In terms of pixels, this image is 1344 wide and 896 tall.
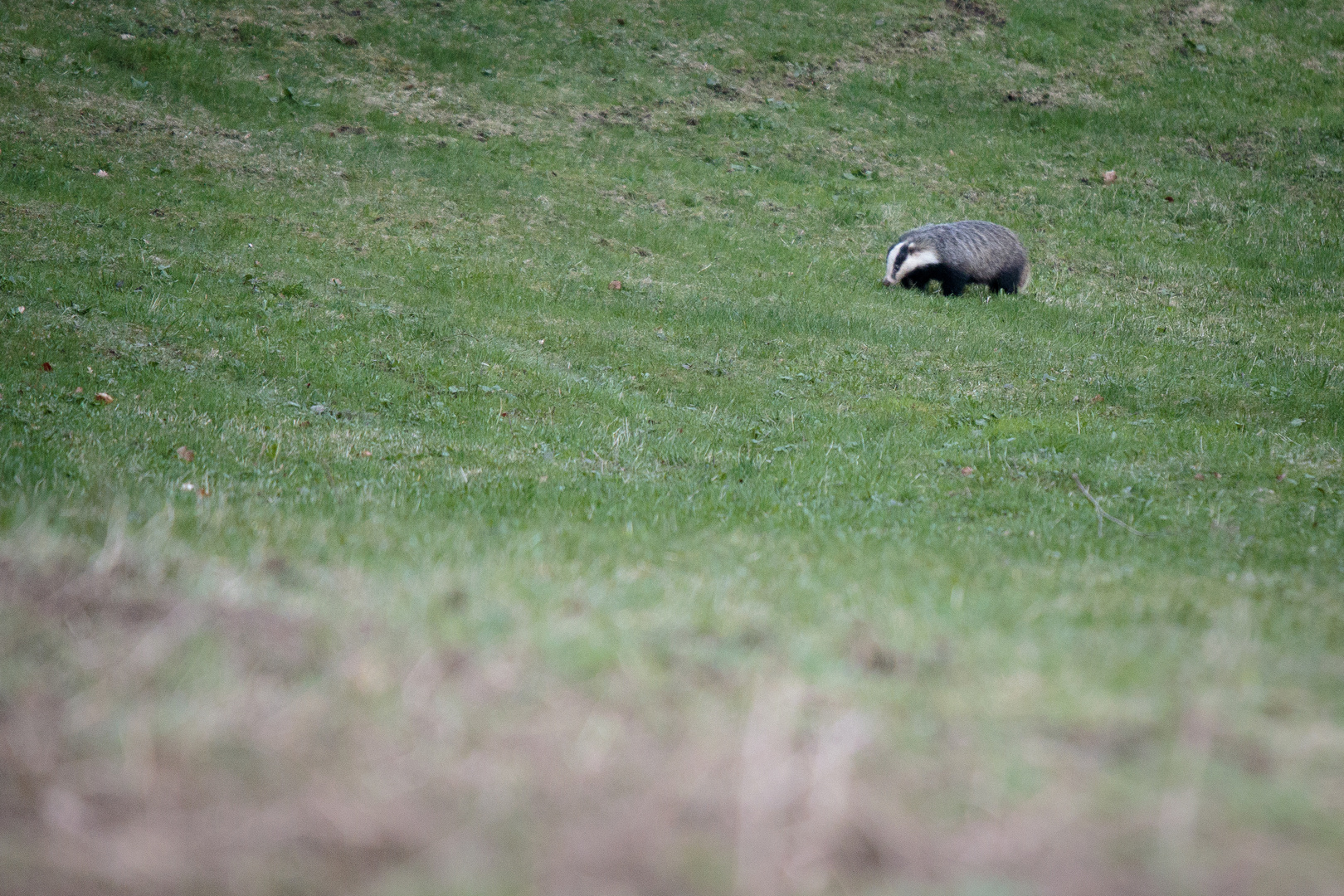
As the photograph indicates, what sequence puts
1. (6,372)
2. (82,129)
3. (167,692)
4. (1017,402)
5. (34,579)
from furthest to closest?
(82,129)
(1017,402)
(6,372)
(34,579)
(167,692)

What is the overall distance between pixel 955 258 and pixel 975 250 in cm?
44

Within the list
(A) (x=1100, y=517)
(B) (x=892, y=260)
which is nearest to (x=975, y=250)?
(B) (x=892, y=260)

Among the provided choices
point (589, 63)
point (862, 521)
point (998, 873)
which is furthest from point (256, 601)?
point (589, 63)

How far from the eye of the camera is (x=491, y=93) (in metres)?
24.8

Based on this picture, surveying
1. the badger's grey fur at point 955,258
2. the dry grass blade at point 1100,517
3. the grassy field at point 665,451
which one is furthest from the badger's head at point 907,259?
the dry grass blade at point 1100,517

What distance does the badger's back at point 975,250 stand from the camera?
18.2 meters

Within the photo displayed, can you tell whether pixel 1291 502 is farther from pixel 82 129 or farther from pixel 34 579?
pixel 82 129

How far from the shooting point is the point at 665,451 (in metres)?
10.5

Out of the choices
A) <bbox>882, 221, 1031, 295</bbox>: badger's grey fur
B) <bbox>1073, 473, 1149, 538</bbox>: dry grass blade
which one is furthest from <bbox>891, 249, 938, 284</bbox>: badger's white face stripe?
<bbox>1073, 473, 1149, 538</bbox>: dry grass blade

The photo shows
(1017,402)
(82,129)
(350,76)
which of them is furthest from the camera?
(350,76)

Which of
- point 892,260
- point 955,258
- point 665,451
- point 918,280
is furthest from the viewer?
point 918,280

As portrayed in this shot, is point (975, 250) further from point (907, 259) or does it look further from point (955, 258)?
point (907, 259)

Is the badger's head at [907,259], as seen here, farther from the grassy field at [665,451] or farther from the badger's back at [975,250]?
the grassy field at [665,451]

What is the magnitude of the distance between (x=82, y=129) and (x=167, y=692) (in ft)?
65.6
